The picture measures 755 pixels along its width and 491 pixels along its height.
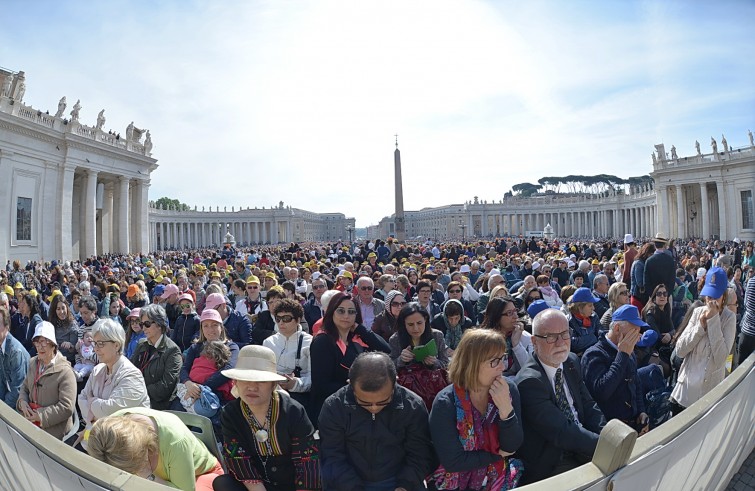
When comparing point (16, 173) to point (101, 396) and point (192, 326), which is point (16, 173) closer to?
point (192, 326)

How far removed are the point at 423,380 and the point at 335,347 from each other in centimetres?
89

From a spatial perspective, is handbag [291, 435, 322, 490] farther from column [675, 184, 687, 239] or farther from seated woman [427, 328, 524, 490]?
column [675, 184, 687, 239]

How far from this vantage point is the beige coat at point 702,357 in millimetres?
4621

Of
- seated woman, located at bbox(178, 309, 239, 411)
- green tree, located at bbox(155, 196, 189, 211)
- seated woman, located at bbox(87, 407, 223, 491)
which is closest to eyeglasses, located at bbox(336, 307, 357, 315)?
seated woman, located at bbox(178, 309, 239, 411)

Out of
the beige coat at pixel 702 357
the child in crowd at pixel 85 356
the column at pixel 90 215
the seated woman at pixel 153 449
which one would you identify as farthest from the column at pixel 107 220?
the beige coat at pixel 702 357

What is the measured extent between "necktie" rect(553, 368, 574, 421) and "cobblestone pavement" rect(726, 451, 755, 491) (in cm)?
184

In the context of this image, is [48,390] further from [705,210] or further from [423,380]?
[705,210]

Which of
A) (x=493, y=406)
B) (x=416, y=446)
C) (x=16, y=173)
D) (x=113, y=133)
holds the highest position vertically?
(x=113, y=133)

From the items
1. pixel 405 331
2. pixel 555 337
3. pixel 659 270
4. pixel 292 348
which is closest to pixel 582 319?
pixel 405 331

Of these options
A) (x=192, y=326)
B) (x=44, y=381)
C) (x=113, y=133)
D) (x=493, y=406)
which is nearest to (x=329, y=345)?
(x=493, y=406)

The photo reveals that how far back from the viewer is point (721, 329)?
4805mm

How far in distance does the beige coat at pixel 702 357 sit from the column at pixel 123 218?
36.5 m

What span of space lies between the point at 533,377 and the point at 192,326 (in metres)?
5.67

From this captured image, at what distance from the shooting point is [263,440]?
3182mm
